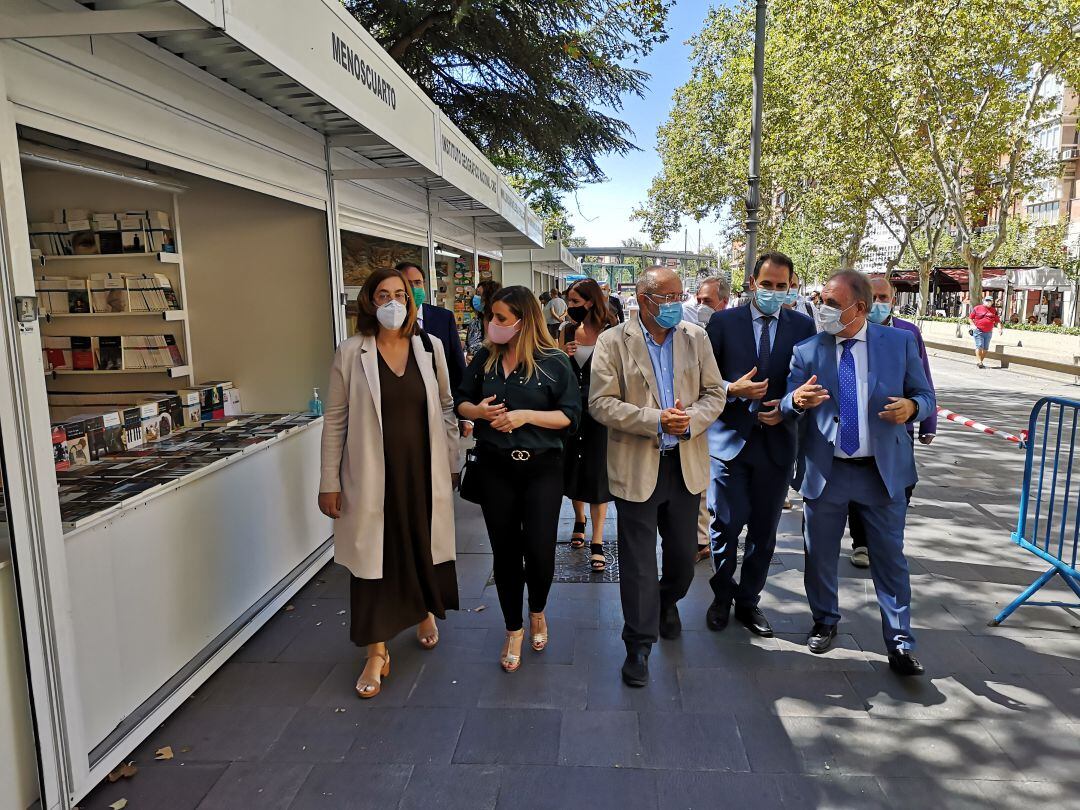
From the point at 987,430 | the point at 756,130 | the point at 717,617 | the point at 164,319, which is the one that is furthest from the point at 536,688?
the point at 756,130

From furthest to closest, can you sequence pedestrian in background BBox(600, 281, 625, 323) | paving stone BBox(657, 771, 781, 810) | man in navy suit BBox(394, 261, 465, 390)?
man in navy suit BBox(394, 261, 465, 390) → pedestrian in background BBox(600, 281, 625, 323) → paving stone BBox(657, 771, 781, 810)

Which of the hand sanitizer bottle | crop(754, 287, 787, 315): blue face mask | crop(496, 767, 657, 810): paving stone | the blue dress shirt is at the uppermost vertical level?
crop(754, 287, 787, 315): blue face mask

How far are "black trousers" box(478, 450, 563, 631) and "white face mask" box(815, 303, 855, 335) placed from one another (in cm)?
143

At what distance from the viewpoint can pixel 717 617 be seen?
3.94 metres

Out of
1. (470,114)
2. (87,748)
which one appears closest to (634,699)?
(87,748)

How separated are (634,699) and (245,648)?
208 cm

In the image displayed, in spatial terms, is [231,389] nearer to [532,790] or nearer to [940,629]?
[532,790]

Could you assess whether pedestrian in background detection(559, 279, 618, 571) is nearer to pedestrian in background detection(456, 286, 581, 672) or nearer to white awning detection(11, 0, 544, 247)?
pedestrian in background detection(456, 286, 581, 672)

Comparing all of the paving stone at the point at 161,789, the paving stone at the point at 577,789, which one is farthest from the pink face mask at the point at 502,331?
the paving stone at the point at 161,789

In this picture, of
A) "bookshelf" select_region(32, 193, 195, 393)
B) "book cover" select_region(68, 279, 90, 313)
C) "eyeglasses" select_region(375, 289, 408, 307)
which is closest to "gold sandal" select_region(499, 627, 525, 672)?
"eyeglasses" select_region(375, 289, 408, 307)

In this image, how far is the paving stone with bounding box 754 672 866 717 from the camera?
314cm

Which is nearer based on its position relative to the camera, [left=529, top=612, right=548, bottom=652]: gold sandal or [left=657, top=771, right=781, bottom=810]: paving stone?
[left=657, top=771, right=781, bottom=810]: paving stone

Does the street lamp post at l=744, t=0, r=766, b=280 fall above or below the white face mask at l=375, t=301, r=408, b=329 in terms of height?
above

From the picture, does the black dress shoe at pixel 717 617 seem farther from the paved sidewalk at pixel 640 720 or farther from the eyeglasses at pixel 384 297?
the eyeglasses at pixel 384 297
